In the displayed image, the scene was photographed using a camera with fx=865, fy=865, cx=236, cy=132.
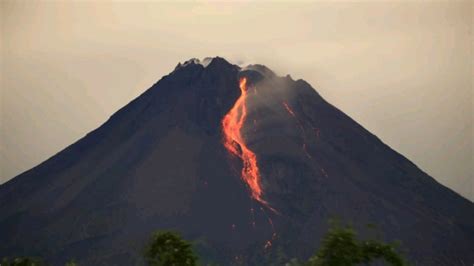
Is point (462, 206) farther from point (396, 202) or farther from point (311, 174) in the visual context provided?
point (311, 174)

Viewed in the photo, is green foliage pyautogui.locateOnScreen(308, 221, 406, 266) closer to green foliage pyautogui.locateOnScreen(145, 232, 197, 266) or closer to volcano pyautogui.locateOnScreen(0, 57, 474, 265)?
green foliage pyautogui.locateOnScreen(145, 232, 197, 266)

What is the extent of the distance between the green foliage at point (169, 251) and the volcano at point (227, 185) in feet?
275

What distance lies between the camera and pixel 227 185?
12875 cm

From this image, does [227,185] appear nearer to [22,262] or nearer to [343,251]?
[22,262]

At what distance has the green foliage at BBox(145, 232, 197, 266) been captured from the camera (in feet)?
79.8

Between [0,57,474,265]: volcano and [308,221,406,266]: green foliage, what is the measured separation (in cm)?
8516

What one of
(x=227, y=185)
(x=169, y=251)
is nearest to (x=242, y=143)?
(x=227, y=185)

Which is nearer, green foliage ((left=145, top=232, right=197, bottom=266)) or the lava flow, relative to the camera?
green foliage ((left=145, top=232, right=197, bottom=266))

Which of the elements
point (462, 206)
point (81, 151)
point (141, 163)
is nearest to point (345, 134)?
point (462, 206)

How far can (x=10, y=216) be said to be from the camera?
13488cm

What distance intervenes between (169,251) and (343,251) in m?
4.98

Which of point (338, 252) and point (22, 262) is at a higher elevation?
point (22, 262)

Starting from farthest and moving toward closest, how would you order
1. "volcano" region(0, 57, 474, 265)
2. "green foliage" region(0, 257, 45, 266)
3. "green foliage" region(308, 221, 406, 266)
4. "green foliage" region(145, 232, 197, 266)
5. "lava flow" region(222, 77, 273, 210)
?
1. "lava flow" region(222, 77, 273, 210)
2. "volcano" region(0, 57, 474, 265)
3. "green foliage" region(0, 257, 45, 266)
4. "green foliage" region(145, 232, 197, 266)
5. "green foliage" region(308, 221, 406, 266)

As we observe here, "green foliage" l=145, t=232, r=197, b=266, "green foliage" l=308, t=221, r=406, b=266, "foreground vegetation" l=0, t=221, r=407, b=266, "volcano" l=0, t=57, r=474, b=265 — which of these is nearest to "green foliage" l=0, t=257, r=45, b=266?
"foreground vegetation" l=0, t=221, r=407, b=266
